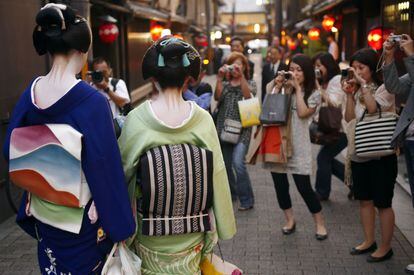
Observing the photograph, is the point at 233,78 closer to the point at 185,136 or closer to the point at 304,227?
the point at 304,227

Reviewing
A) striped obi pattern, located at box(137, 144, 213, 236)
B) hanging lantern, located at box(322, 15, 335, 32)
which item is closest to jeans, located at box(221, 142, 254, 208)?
striped obi pattern, located at box(137, 144, 213, 236)

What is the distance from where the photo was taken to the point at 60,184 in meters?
2.36

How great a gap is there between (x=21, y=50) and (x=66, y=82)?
15.1 ft

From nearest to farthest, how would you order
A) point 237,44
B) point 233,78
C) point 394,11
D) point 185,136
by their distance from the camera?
1. point 185,136
2. point 233,78
3. point 394,11
4. point 237,44

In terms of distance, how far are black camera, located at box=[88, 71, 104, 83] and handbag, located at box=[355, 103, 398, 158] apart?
109 inches

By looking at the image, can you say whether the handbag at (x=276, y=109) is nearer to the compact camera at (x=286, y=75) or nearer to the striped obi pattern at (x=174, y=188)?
the compact camera at (x=286, y=75)

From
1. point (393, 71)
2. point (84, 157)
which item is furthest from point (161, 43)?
point (393, 71)

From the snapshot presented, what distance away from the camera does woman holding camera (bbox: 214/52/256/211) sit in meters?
6.36

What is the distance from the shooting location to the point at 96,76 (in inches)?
224

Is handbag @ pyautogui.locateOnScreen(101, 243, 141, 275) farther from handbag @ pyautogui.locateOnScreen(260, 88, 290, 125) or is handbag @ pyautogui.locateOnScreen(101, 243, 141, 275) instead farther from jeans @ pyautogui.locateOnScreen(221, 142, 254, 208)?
jeans @ pyautogui.locateOnScreen(221, 142, 254, 208)

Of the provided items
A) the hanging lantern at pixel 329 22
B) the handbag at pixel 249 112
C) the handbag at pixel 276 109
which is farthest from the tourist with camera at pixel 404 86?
the hanging lantern at pixel 329 22

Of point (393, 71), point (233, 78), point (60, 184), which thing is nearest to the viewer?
point (60, 184)

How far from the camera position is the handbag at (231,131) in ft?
20.8

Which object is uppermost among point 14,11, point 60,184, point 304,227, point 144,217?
point 14,11
